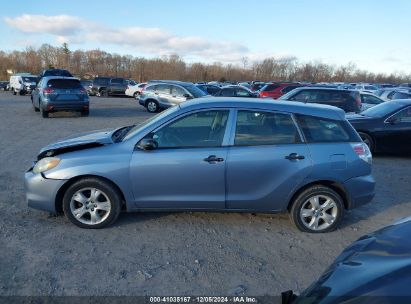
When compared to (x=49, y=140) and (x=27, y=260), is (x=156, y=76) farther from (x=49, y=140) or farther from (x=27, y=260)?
(x=27, y=260)

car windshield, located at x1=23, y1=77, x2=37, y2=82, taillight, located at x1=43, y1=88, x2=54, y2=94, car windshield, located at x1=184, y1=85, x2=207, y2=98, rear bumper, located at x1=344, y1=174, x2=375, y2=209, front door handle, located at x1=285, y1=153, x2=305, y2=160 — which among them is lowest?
rear bumper, located at x1=344, y1=174, x2=375, y2=209

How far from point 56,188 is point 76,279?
4.38 feet

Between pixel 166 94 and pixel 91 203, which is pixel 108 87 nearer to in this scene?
pixel 166 94

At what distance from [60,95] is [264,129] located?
12753 millimetres

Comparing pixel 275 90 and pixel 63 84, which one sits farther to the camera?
pixel 275 90

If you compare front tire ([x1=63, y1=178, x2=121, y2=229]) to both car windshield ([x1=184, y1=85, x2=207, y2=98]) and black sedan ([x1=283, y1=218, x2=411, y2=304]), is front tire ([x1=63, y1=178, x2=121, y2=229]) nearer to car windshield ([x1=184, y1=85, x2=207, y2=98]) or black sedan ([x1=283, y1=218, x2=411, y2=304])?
black sedan ([x1=283, y1=218, x2=411, y2=304])

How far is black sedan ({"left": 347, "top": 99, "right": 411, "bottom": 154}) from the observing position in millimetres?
8875

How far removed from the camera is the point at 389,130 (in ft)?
29.2

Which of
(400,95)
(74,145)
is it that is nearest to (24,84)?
(400,95)

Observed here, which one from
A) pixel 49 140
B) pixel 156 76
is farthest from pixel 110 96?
pixel 156 76

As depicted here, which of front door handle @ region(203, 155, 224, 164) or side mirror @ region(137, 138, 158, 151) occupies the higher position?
side mirror @ region(137, 138, 158, 151)

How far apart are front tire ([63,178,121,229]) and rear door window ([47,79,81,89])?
12.0 meters

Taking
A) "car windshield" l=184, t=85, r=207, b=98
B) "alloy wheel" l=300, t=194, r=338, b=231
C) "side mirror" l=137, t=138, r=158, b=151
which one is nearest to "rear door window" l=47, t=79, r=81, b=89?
"car windshield" l=184, t=85, r=207, b=98

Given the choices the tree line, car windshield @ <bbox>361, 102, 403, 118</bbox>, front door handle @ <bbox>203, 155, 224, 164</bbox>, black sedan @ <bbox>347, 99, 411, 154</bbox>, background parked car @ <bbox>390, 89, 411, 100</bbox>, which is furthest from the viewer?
the tree line
